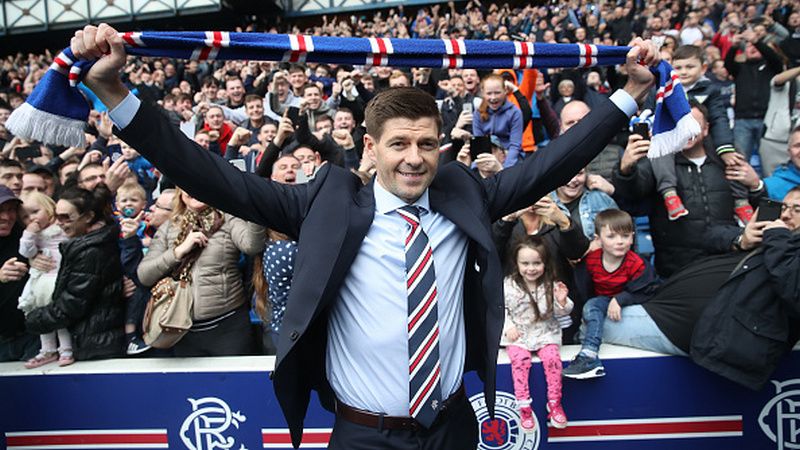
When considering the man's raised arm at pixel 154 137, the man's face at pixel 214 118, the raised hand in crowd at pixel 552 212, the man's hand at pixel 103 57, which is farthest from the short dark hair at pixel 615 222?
the man's face at pixel 214 118

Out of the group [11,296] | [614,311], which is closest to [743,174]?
[614,311]

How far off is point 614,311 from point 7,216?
4003 mm

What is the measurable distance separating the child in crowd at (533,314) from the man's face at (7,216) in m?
3.36

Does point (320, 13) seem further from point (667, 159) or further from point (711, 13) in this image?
point (667, 159)

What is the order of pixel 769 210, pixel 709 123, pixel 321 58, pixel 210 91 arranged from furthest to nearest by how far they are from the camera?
1. pixel 210 91
2. pixel 709 123
3. pixel 769 210
4. pixel 321 58

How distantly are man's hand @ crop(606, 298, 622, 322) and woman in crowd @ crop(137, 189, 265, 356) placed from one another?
83.4 inches

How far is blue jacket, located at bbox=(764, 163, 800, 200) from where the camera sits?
152 inches

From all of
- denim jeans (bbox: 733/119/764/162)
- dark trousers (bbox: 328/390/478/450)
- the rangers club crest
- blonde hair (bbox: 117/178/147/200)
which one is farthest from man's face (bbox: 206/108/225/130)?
denim jeans (bbox: 733/119/764/162)

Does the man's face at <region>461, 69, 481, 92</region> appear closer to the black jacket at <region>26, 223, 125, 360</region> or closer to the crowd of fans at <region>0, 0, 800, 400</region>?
the crowd of fans at <region>0, 0, 800, 400</region>

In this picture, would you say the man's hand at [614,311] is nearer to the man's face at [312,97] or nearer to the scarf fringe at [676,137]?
the scarf fringe at [676,137]

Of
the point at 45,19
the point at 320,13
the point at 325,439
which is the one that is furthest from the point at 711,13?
the point at 45,19

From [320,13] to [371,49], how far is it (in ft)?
62.0

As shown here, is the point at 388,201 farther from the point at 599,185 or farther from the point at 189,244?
the point at 599,185

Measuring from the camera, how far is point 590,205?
392 cm
